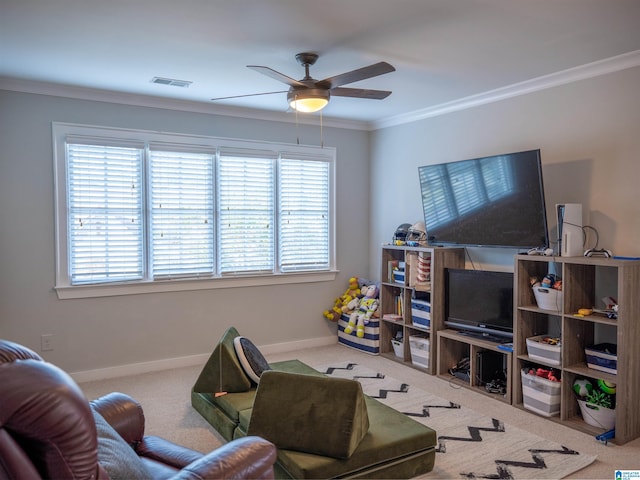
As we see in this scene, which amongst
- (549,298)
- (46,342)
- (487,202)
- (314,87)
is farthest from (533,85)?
(46,342)

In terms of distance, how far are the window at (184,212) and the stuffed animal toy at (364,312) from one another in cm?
54

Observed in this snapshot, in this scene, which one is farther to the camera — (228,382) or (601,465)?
(228,382)

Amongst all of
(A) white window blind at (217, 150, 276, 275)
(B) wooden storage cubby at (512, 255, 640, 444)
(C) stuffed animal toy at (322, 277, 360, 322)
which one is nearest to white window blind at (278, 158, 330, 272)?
(A) white window blind at (217, 150, 276, 275)

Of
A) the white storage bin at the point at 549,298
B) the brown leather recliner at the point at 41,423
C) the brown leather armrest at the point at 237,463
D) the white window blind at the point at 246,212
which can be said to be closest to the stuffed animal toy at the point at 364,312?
the white window blind at the point at 246,212

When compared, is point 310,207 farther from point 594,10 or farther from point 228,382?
point 594,10

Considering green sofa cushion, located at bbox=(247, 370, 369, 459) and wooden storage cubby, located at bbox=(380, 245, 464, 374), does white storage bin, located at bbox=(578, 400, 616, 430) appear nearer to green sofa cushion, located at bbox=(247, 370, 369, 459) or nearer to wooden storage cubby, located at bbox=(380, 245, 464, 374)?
wooden storage cubby, located at bbox=(380, 245, 464, 374)

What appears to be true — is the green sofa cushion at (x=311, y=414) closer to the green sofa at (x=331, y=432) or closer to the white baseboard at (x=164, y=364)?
the green sofa at (x=331, y=432)

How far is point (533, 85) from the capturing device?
4023 millimetres

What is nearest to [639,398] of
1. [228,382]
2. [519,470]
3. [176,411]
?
[519,470]

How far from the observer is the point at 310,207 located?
5.57 m

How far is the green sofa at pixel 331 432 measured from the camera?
2395mm

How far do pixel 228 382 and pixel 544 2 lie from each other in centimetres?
298

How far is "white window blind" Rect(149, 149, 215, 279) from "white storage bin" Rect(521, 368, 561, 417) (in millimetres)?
3099

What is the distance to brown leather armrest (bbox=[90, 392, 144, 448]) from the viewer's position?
2.21 metres
